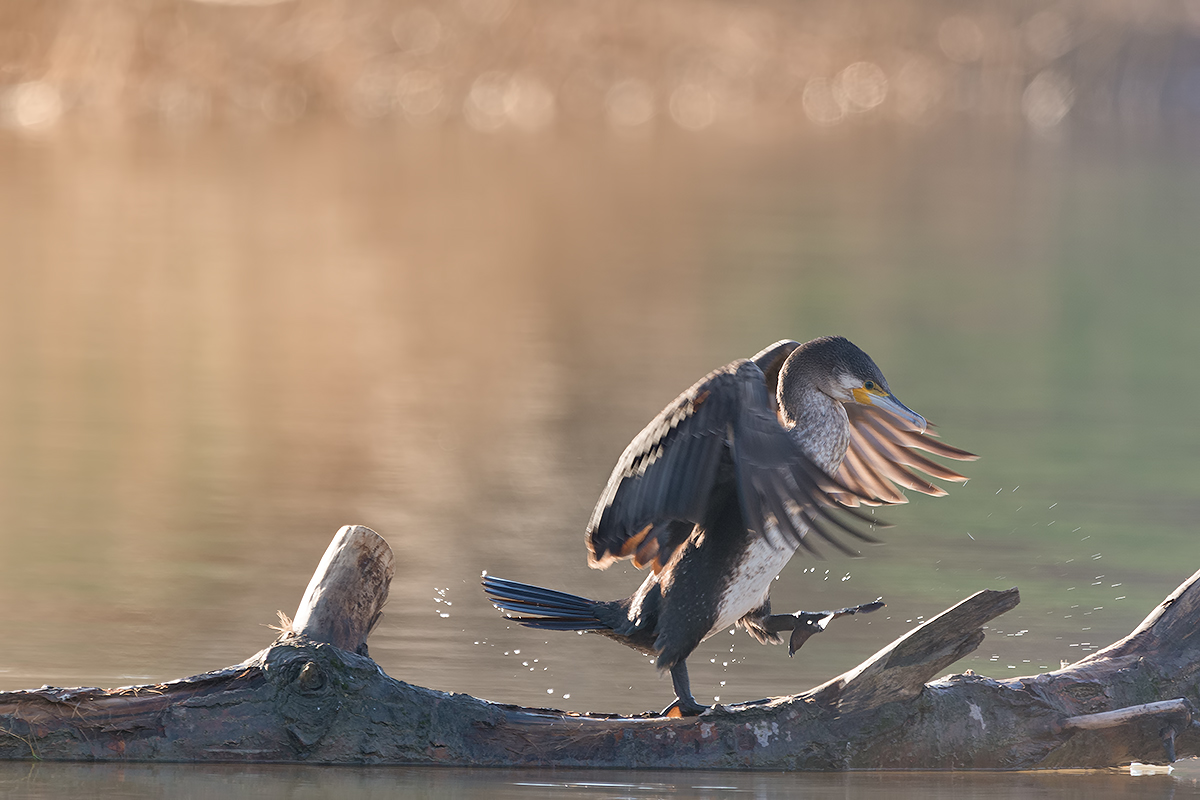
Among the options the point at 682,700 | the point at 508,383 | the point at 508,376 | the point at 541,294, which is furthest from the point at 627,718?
the point at 541,294

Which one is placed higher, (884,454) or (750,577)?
(884,454)

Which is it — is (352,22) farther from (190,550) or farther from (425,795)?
(425,795)

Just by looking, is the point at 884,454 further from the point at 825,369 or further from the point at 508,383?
the point at 508,383

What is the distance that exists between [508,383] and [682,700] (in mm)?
5752

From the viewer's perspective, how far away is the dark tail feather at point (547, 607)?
168 inches

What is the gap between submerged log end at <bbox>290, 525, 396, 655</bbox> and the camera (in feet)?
13.2

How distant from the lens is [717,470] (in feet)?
13.0

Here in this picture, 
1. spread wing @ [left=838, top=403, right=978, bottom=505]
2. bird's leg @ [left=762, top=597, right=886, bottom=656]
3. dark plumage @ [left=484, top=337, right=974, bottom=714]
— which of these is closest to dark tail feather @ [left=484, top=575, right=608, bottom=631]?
dark plumage @ [left=484, top=337, right=974, bottom=714]

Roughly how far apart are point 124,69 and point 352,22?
3141 mm

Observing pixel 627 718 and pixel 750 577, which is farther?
pixel 750 577

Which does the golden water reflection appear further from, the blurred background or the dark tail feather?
the dark tail feather

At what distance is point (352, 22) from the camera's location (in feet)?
80.5

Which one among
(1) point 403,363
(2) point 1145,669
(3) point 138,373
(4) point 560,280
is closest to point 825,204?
(4) point 560,280

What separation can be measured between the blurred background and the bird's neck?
0.94 m
